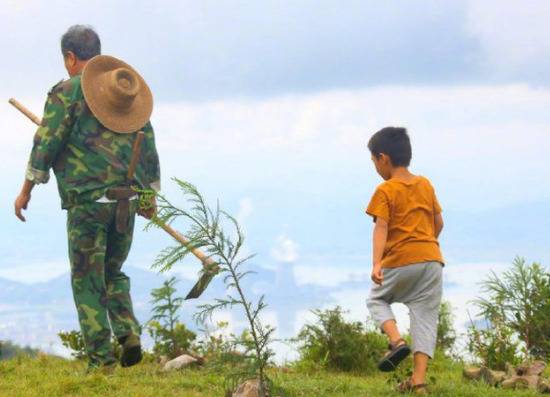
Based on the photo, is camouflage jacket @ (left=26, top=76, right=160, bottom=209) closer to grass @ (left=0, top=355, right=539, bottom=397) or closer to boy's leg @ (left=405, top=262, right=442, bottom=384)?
grass @ (left=0, top=355, right=539, bottom=397)

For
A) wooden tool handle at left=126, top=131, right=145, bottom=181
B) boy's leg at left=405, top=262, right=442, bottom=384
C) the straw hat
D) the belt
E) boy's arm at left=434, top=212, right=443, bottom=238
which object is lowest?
boy's leg at left=405, top=262, right=442, bottom=384

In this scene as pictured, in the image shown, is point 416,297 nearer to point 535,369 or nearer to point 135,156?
point 535,369

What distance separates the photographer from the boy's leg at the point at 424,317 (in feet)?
26.0

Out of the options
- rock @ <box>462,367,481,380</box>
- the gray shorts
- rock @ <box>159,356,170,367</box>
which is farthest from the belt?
rock @ <box>462,367,481,380</box>

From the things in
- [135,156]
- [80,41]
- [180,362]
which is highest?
[80,41]

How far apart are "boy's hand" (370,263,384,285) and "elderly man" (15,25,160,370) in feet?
7.75

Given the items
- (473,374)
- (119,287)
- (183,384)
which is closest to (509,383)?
(473,374)

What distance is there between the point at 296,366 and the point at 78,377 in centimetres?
Result: 239

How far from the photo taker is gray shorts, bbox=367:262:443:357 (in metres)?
7.88

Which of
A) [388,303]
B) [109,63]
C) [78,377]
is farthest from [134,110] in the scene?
[388,303]

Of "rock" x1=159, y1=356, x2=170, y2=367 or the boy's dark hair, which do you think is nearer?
the boy's dark hair

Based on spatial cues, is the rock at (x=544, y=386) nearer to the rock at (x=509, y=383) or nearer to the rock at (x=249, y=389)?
the rock at (x=509, y=383)

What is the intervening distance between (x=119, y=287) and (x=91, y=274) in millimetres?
377

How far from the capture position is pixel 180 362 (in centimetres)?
1014
